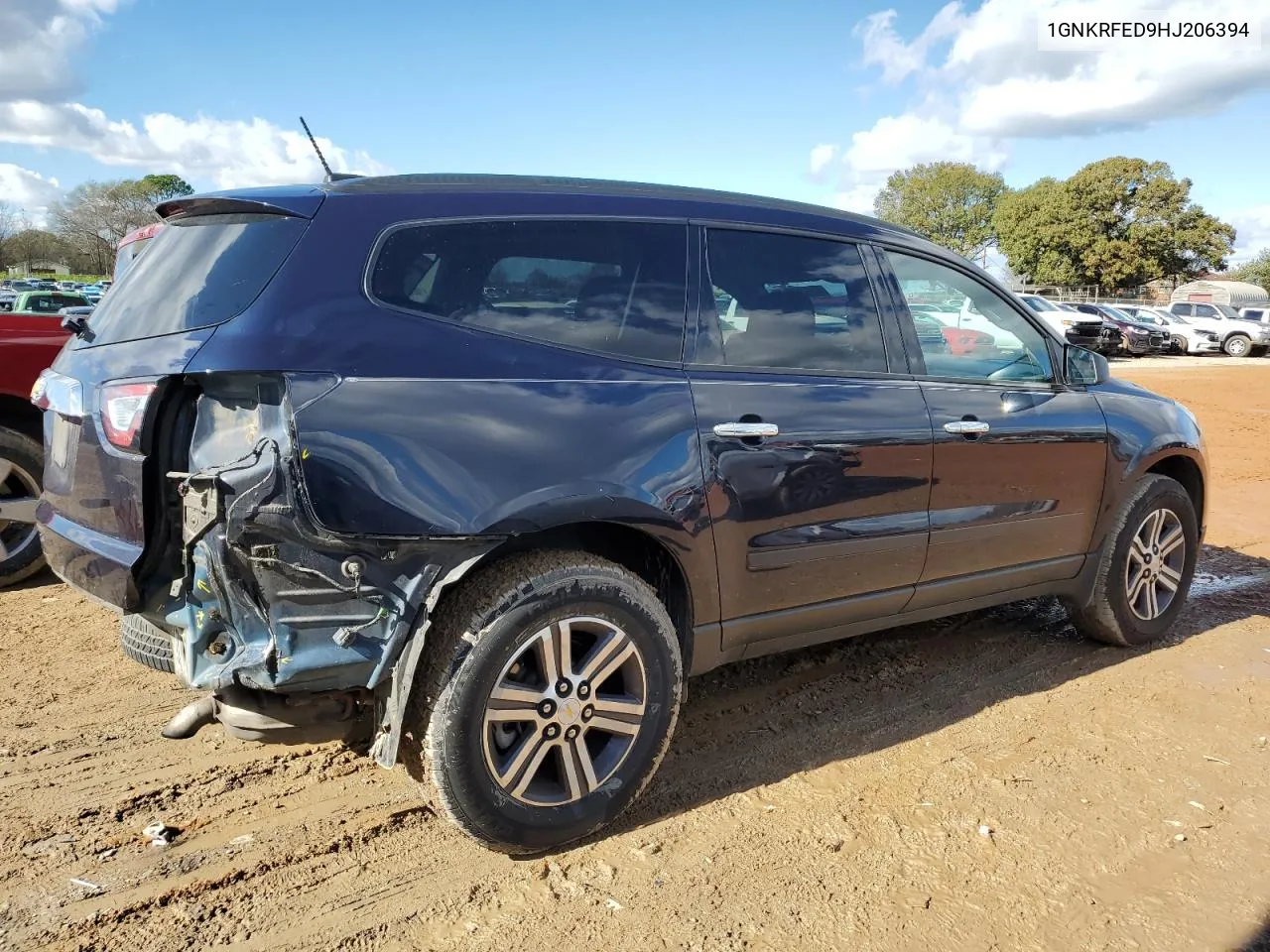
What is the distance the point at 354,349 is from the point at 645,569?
46.0 inches

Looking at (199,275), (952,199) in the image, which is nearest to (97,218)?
(952,199)

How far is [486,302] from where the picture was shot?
2701 mm

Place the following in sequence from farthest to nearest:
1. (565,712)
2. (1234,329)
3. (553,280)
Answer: (1234,329), (553,280), (565,712)

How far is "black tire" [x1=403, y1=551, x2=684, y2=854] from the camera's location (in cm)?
253

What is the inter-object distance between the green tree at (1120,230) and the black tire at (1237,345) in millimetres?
25468

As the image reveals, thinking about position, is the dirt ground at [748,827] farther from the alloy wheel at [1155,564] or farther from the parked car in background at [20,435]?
the parked car in background at [20,435]

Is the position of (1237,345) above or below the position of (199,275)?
below

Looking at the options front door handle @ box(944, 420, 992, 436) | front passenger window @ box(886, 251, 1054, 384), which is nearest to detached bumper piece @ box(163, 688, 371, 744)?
front door handle @ box(944, 420, 992, 436)

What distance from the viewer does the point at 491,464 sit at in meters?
2.54

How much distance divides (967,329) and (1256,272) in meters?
92.3

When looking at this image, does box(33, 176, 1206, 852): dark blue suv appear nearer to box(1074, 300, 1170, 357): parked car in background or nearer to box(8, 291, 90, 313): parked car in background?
box(8, 291, 90, 313): parked car in background

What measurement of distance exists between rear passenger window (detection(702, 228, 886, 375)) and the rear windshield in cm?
136

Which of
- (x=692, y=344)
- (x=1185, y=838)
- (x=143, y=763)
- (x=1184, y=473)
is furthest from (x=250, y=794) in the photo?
(x=1184, y=473)

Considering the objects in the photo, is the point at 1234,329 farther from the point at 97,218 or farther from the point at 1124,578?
the point at 97,218
